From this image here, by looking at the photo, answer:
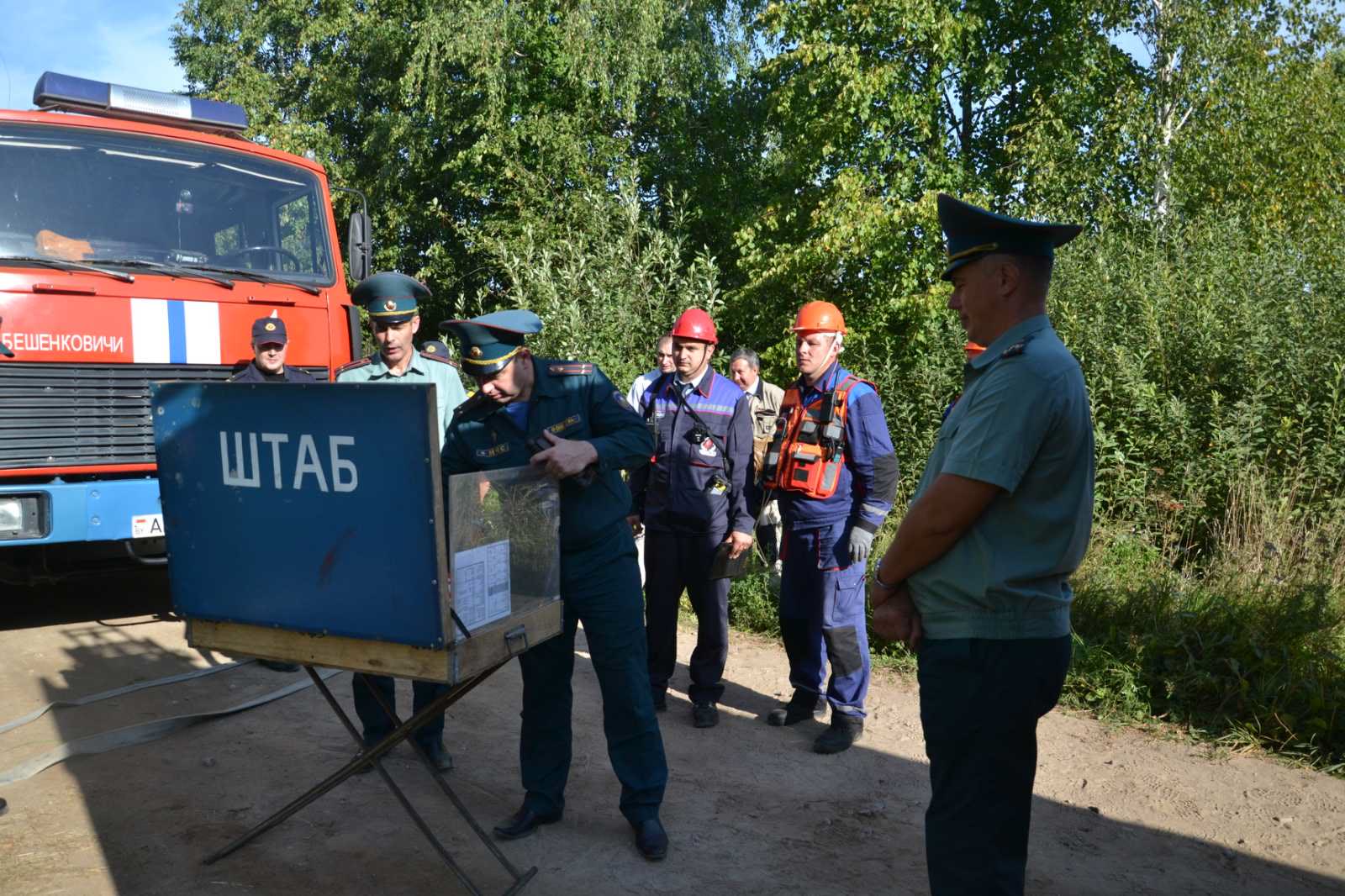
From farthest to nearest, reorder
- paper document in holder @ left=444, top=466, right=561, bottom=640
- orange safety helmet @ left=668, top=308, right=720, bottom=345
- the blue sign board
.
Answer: orange safety helmet @ left=668, top=308, right=720, bottom=345
paper document in holder @ left=444, top=466, right=561, bottom=640
the blue sign board

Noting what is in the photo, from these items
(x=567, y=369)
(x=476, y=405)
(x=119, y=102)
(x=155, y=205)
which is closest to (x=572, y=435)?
(x=567, y=369)

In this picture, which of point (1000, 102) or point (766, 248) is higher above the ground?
point (1000, 102)

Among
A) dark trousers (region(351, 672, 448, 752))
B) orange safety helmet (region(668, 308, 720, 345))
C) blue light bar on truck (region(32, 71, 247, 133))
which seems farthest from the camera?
blue light bar on truck (region(32, 71, 247, 133))

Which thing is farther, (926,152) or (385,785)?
(926,152)

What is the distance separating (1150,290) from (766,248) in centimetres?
697

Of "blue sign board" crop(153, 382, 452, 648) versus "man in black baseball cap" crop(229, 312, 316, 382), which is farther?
"man in black baseball cap" crop(229, 312, 316, 382)

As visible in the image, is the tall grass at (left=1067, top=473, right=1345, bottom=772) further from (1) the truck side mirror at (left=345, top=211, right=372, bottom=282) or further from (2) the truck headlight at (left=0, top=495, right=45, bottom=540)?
(2) the truck headlight at (left=0, top=495, right=45, bottom=540)

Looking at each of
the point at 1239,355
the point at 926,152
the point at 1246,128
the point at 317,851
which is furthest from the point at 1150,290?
the point at 317,851

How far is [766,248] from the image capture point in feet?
49.8

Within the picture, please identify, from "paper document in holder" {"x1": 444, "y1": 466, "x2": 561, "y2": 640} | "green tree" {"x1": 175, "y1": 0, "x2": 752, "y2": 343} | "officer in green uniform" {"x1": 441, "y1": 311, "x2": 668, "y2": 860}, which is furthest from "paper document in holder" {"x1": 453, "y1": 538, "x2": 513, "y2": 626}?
"green tree" {"x1": 175, "y1": 0, "x2": 752, "y2": 343}

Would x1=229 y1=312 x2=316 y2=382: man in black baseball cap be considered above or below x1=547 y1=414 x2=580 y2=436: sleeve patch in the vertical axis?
above

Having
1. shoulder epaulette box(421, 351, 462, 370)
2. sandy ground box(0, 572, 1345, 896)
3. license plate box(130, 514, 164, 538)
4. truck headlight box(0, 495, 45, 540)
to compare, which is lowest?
sandy ground box(0, 572, 1345, 896)

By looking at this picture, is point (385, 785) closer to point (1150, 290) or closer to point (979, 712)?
point (979, 712)

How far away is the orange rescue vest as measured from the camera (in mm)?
4887
